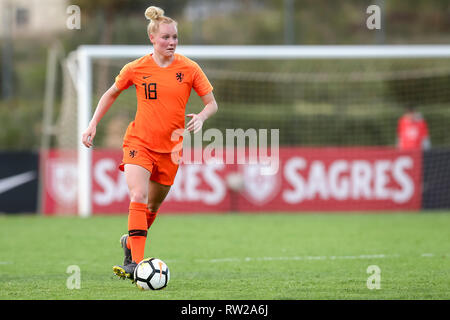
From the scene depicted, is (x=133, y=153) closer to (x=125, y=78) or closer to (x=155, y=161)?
(x=155, y=161)

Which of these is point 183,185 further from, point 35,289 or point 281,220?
point 35,289

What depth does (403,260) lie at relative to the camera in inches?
293

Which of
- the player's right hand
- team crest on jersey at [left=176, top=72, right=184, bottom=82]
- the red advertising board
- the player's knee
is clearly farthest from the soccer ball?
the red advertising board

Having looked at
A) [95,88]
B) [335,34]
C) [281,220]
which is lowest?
[281,220]

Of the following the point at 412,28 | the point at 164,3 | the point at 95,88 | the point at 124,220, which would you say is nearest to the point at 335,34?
the point at 412,28

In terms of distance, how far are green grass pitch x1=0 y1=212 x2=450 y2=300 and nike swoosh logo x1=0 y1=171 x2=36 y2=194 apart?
40.9 inches

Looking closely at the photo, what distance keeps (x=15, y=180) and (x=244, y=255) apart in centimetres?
781

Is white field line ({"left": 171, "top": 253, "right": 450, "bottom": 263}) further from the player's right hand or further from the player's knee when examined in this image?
the player's right hand

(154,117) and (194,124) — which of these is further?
(154,117)

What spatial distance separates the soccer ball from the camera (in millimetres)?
5453

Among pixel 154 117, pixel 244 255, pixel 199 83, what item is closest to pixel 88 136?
pixel 154 117

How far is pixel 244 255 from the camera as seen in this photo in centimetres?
808

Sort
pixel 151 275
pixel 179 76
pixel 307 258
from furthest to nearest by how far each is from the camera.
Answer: pixel 307 258 < pixel 179 76 < pixel 151 275

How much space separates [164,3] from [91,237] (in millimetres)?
11637
